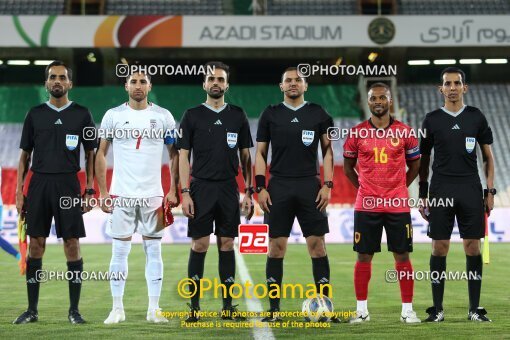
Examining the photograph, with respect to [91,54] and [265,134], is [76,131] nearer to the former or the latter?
[265,134]

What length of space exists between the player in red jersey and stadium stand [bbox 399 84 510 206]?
1798 cm

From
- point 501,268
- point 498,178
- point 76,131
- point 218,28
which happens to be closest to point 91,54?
point 218,28

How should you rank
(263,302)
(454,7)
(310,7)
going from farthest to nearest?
(310,7)
(454,7)
(263,302)

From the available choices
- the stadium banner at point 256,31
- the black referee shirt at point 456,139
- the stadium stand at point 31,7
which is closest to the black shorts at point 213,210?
the black referee shirt at point 456,139

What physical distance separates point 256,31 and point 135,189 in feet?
57.9

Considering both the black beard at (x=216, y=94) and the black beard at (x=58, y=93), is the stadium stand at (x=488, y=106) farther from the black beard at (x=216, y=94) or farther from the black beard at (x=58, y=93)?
the black beard at (x=58, y=93)

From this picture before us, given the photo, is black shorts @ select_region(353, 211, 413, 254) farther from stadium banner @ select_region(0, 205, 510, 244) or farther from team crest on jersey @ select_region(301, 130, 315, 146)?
stadium banner @ select_region(0, 205, 510, 244)

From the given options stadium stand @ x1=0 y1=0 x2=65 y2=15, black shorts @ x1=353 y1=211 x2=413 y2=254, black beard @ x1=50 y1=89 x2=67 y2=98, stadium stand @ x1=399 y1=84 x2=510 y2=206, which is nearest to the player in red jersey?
black shorts @ x1=353 y1=211 x2=413 y2=254

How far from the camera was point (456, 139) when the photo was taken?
721 centimetres

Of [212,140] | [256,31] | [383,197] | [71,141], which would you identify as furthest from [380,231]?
[256,31]

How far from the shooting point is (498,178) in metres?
24.4

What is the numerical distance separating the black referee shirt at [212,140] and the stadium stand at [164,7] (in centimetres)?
2002

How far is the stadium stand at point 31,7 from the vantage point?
26594 millimetres

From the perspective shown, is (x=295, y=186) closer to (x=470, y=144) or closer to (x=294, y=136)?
(x=294, y=136)
